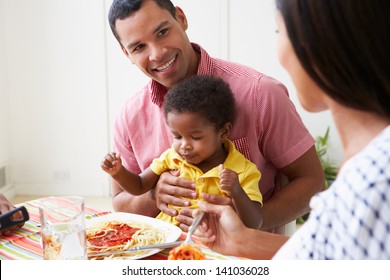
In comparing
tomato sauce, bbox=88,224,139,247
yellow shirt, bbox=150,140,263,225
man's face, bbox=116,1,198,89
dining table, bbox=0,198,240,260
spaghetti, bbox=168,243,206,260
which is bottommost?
dining table, bbox=0,198,240,260

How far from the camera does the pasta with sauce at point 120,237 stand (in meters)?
1.28

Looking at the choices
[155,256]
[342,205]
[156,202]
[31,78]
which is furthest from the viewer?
[31,78]

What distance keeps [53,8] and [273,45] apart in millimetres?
1900

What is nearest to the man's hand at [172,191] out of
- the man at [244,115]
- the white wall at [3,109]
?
the man at [244,115]

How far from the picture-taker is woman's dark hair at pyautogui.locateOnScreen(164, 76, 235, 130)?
1684mm

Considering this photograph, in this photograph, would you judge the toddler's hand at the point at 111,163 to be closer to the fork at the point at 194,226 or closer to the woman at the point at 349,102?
the fork at the point at 194,226

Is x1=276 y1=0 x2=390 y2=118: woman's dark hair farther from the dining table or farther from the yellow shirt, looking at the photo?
the yellow shirt

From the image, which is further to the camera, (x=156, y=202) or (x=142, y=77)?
(x=142, y=77)

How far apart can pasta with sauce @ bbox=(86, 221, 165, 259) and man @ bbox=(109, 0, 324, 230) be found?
0.91ft

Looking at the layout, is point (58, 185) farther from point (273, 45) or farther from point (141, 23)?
point (141, 23)

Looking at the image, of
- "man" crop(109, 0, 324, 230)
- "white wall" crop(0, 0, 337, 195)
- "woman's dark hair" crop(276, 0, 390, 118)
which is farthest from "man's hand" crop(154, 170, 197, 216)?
"white wall" crop(0, 0, 337, 195)

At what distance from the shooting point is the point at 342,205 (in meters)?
0.71

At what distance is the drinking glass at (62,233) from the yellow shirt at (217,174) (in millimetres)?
561
